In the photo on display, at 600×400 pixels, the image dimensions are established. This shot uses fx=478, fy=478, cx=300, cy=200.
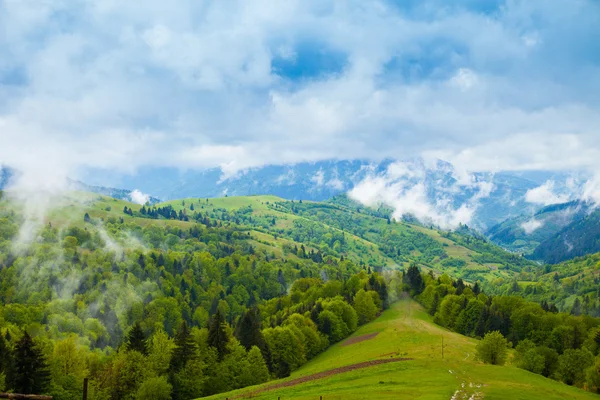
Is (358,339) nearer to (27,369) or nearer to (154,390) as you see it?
(154,390)

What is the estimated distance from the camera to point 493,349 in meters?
88.8

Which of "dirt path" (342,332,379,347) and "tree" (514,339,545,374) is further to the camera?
"dirt path" (342,332,379,347)

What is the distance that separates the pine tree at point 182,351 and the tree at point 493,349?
54431 mm

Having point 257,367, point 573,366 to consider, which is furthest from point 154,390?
point 573,366

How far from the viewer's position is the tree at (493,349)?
290 ft

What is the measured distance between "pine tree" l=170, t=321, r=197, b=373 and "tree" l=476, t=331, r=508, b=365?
54.4 metres

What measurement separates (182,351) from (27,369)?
2563cm

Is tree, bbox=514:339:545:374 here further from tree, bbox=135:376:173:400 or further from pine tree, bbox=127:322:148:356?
pine tree, bbox=127:322:148:356

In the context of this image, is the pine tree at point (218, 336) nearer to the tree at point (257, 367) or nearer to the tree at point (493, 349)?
the tree at point (257, 367)

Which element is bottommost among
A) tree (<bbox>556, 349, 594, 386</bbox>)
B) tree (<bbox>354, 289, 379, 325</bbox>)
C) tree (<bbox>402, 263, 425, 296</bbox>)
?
tree (<bbox>556, 349, 594, 386</bbox>)

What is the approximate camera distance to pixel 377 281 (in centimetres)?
19000

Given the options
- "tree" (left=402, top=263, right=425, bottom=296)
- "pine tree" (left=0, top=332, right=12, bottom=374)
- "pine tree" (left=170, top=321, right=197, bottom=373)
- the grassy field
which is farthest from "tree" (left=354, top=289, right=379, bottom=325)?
"pine tree" (left=0, top=332, right=12, bottom=374)

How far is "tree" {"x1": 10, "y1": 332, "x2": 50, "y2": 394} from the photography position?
250ft

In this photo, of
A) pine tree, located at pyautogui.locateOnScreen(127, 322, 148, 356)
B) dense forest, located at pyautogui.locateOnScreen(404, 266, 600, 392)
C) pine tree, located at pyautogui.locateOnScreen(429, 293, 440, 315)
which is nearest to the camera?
dense forest, located at pyautogui.locateOnScreen(404, 266, 600, 392)
